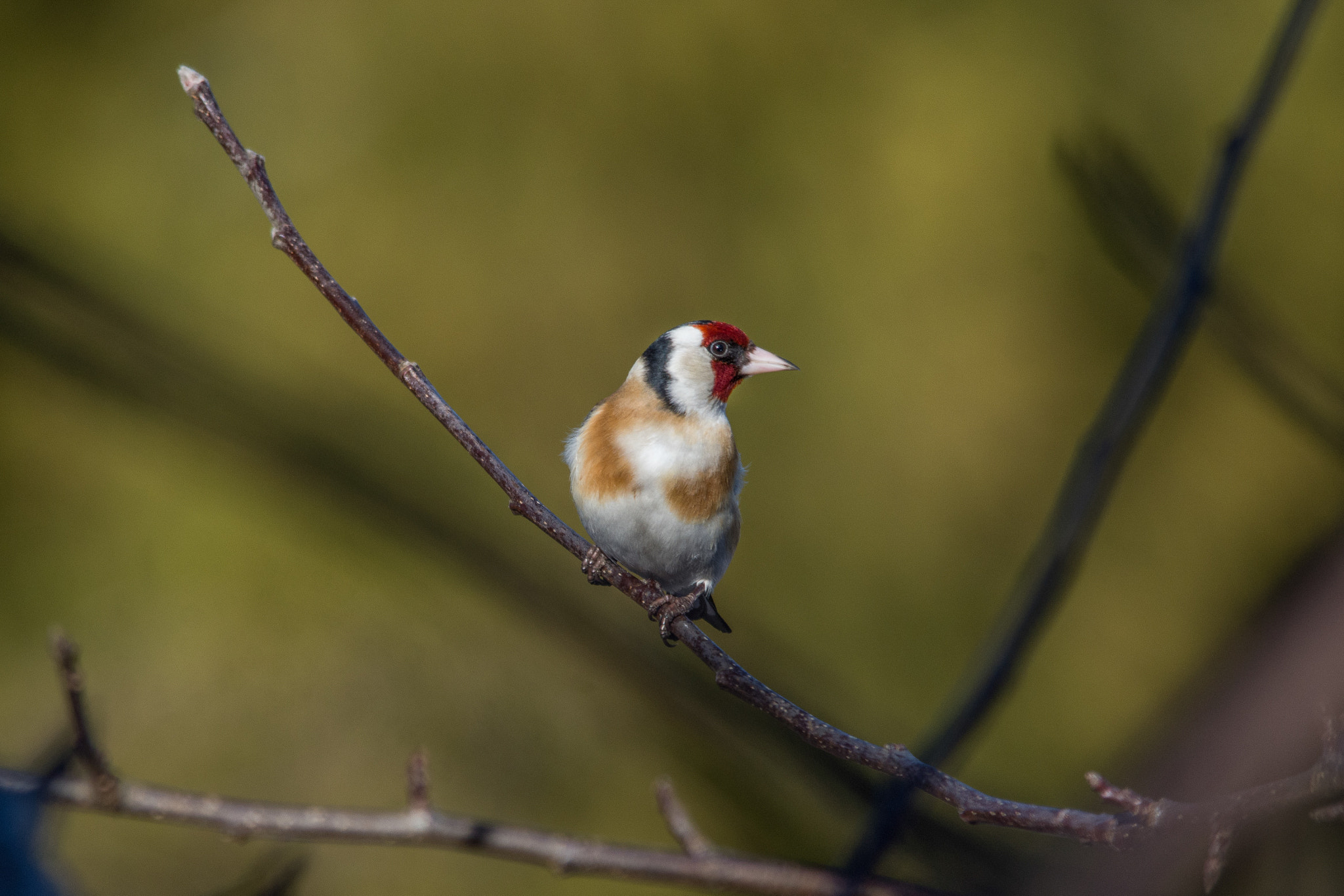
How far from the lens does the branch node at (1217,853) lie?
533 millimetres

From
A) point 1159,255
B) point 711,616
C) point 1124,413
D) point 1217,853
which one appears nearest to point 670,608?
point 711,616

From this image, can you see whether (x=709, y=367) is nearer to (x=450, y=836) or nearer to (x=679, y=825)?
(x=679, y=825)

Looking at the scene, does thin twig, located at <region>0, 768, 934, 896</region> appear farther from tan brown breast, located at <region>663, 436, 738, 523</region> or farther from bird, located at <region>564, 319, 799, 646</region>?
tan brown breast, located at <region>663, 436, 738, 523</region>

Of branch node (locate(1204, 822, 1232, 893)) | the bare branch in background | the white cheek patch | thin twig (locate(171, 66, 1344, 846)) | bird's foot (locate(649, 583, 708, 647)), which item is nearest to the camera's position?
branch node (locate(1204, 822, 1232, 893))

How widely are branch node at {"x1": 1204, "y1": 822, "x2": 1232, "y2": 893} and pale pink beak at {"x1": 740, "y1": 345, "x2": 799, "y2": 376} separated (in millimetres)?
844

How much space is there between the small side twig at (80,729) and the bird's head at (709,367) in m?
0.82

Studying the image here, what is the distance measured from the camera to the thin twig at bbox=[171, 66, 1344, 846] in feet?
2.10

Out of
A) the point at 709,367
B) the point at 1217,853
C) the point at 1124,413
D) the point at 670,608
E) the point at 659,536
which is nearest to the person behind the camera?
the point at 1217,853

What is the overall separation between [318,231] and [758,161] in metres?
1.11

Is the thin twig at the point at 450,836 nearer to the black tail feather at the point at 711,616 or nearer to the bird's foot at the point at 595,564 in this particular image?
the bird's foot at the point at 595,564

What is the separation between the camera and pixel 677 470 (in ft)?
4.24

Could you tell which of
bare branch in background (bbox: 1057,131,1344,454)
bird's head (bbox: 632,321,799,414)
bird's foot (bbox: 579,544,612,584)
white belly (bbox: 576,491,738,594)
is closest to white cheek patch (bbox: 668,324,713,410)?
bird's head (bbox: 632,321,799,414)

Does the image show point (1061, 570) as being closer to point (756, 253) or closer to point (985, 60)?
point (756, 253)

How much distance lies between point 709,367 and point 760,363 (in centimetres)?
8
